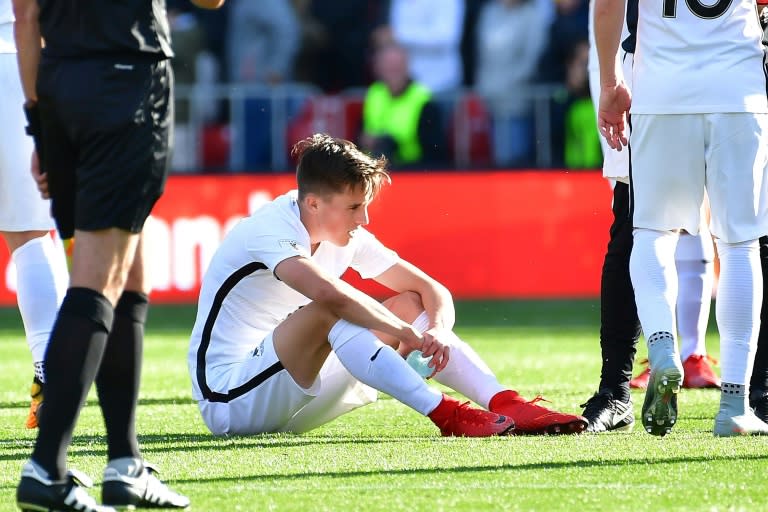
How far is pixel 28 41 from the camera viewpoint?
3693 mm

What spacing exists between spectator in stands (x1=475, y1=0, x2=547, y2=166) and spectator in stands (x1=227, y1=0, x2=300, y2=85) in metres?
1.84

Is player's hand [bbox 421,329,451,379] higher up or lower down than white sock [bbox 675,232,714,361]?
higher up

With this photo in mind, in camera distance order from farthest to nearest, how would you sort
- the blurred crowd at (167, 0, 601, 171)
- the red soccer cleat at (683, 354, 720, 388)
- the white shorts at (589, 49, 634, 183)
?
the blurred crowd at (167, 0, 601, 171) < the red soccer cleat at (683, 354, 720, 388) < the white shorts at (589, 49, 634, 183)

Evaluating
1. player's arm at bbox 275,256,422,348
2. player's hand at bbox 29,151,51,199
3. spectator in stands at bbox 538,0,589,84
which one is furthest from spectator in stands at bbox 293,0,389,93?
player's hand at bbox 29,151,51,199

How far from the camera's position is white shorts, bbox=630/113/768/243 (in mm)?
4844

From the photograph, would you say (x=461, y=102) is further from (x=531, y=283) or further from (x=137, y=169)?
(x=137, y=169)

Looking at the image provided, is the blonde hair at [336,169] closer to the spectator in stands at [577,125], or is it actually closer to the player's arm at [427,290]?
the player's arm at [427,290]

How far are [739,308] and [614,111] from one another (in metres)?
0.79

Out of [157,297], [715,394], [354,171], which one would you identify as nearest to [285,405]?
[354,171]

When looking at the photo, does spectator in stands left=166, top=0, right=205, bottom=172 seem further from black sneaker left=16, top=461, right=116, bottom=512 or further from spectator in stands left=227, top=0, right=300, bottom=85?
black sneaker left=16, top=461, right=116, bottom=512

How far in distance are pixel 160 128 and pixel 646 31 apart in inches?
80.7

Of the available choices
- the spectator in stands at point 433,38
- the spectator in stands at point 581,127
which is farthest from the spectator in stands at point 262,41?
the spectator in stands at point 581,127

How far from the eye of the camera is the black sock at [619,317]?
18.0ft

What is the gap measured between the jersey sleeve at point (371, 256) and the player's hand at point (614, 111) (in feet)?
2.84
